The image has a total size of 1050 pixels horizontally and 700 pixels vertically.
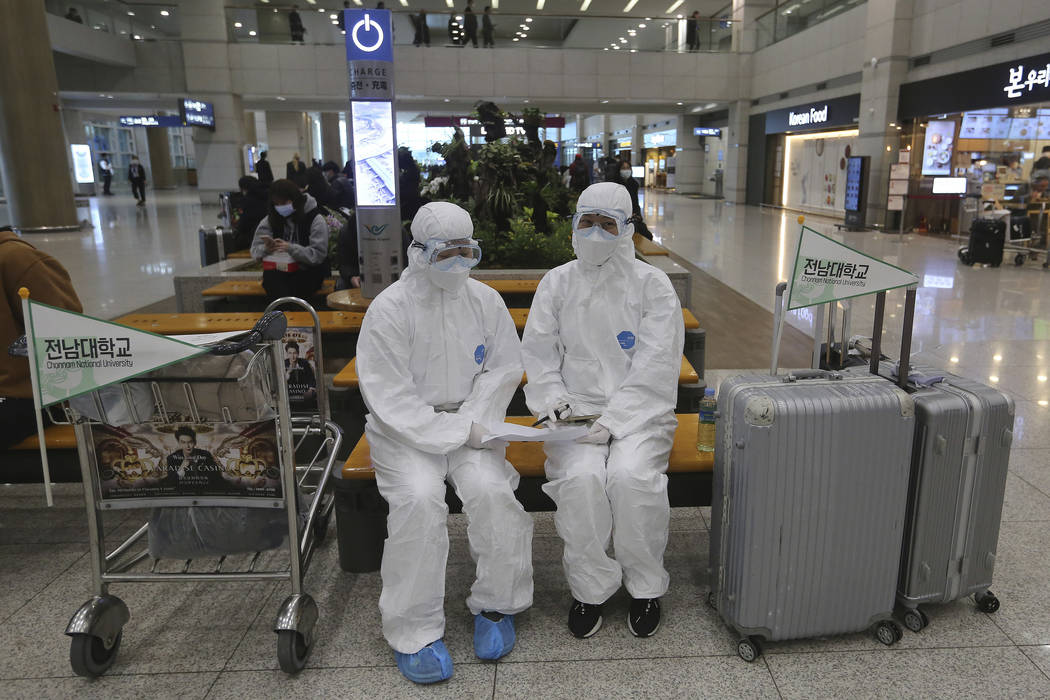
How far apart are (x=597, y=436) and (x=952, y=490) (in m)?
1.19

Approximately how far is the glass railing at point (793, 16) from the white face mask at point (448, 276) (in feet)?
63.8

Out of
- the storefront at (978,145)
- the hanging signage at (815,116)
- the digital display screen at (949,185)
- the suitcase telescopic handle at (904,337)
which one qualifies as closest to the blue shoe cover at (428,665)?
the suitcase telescopic handle at (904,337)

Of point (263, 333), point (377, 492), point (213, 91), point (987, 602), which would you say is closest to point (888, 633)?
point (987, 602)

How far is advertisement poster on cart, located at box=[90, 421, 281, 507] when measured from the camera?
7.57 feet

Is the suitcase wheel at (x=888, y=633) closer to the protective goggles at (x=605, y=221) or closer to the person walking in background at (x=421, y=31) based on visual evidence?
the protective goggles at (x=605, y=221)

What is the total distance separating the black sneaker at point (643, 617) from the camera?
2.52 metres

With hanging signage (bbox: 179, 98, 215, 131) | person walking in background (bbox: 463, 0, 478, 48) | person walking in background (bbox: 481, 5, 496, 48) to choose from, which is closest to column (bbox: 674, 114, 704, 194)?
person walking in background (bbox: 481, 5, 496, 48)

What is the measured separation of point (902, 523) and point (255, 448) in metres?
2.14

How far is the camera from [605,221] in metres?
2.82

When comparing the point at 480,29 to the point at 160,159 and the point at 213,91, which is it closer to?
the point at 213,91

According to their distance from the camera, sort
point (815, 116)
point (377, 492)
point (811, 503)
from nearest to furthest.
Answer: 1. point (811, 503)
2. point (377, 492)
3. point (815, 116)

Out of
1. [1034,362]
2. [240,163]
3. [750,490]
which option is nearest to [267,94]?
[240,163]

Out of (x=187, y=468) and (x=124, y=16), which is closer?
(x=187, y=468)

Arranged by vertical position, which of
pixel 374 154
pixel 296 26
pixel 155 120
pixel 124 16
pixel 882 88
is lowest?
pixel 374 154
